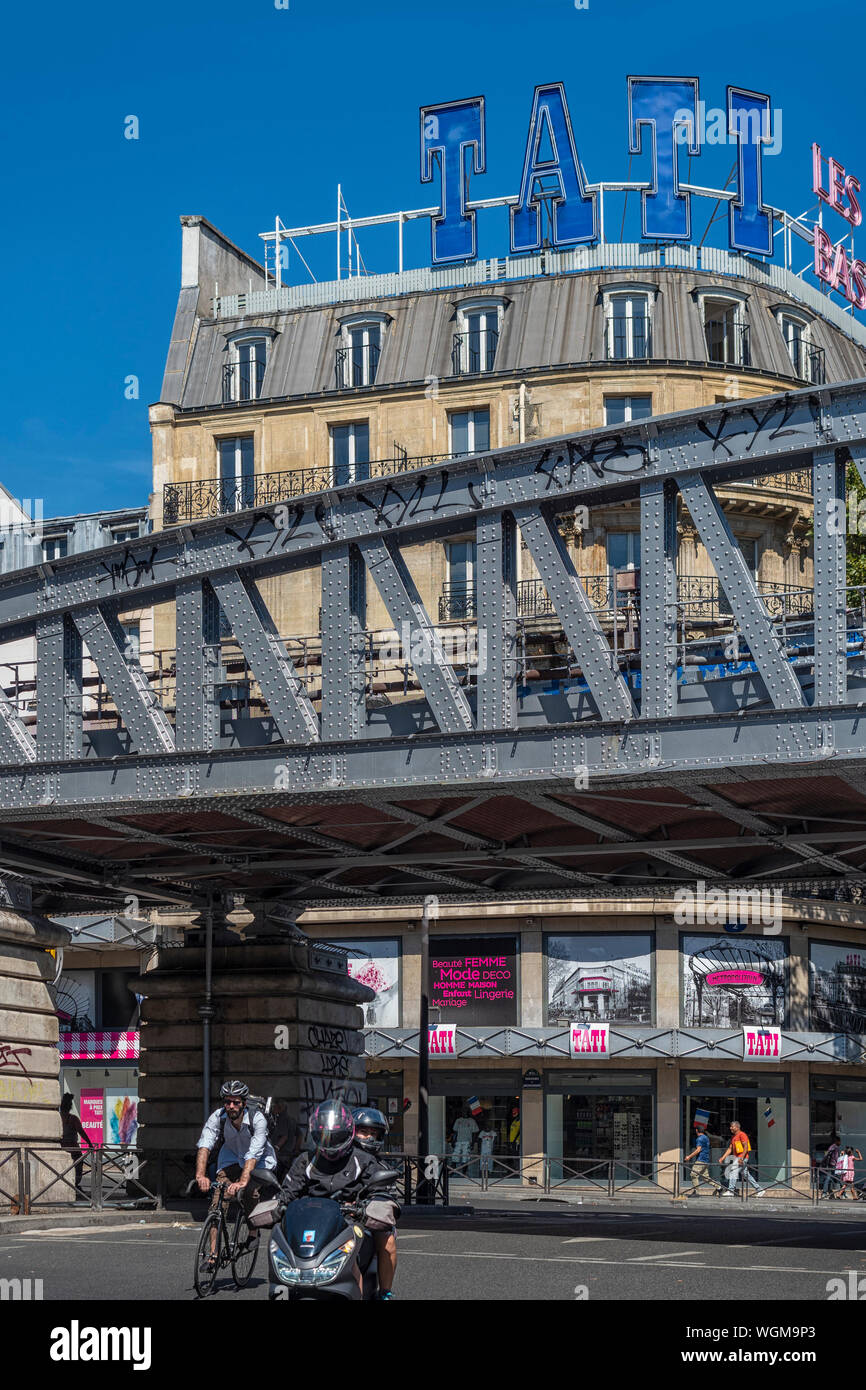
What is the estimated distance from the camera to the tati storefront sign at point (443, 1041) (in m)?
44.1

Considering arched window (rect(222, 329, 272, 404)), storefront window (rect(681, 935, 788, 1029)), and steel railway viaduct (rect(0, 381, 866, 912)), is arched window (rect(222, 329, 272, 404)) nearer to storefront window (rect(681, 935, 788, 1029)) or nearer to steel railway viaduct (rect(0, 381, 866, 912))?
storefront window (rect(681, 935, 788, 1029))

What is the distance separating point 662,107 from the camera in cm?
4766

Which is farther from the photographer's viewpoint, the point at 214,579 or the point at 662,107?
the point at 662,107

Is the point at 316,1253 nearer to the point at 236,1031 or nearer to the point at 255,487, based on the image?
the point at 236,1031

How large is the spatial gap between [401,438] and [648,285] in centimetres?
748

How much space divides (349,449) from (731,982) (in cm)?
1683

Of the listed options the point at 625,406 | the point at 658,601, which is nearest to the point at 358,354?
the point at 625,406

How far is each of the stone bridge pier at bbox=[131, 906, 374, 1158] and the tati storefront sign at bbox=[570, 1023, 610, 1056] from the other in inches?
640

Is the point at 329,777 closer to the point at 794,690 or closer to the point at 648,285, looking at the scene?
the point at 794,690

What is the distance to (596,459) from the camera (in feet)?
62.7

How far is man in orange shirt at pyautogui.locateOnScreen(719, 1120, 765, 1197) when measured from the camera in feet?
129

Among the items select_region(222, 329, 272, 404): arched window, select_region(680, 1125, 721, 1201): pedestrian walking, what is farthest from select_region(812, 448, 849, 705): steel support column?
select_region(222, 329, 272, 404): arched window

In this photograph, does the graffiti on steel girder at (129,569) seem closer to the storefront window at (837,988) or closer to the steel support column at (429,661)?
the steel support column at (429,661)
